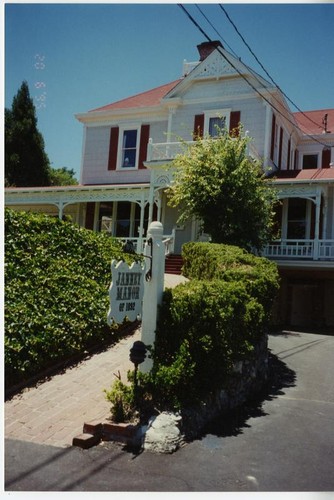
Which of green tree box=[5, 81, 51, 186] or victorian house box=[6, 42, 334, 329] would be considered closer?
green tree box=[5, 81, 51, 186]

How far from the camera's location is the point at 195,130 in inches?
717

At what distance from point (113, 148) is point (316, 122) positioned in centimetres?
964

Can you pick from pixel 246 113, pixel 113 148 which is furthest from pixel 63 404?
pixel 113 148

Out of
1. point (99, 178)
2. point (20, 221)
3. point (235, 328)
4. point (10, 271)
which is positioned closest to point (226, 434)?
point (235, 328)

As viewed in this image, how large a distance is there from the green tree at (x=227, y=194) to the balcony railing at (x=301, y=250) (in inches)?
95.6

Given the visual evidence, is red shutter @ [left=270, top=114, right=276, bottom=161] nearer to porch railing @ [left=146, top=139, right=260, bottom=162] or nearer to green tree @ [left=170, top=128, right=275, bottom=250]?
porch railing @ [left=146, top=139, right=260, bottom=162]

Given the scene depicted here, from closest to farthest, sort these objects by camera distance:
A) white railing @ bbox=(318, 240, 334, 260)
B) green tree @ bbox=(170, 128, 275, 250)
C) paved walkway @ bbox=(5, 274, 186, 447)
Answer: paved walkway @ bbox=(5, 274, 186, 447) → green tree @ bbox=(170, 128, 275, 250) → white railing @ bbox=(318, 240, 334, 260)

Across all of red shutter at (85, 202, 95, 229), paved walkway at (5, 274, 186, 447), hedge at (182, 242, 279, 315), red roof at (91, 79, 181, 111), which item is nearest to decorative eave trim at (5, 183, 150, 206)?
red shutter at (85, 202, 95, 229)

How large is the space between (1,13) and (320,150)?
17726 millimetres

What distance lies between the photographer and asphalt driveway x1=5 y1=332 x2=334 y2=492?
418cm

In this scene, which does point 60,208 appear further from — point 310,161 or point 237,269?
point 237,269

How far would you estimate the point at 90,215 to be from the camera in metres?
20.0

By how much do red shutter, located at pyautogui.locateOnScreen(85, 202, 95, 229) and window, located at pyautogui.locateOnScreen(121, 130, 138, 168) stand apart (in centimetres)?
216

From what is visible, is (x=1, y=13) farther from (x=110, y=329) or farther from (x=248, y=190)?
(x=248, y=190)
